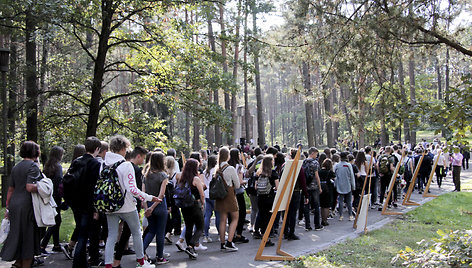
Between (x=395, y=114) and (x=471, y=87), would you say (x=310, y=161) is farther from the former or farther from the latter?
(x=471, y=87)

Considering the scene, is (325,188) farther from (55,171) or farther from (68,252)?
(55,171)

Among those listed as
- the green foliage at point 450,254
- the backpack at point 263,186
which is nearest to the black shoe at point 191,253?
the backpack at point 263,186

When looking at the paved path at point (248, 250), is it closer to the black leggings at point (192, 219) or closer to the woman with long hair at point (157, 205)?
the black leggings at point (192, 219)

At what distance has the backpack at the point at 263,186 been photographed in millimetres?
8375

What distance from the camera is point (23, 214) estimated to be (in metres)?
5.81

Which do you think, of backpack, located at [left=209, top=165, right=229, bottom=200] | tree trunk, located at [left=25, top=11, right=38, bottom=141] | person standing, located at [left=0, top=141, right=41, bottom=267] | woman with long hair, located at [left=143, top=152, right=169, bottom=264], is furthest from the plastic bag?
tree trunk, located at [left=25, top=11, right=38, bottom=141]

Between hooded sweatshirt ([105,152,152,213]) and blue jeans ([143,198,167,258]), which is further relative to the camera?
blue jeans ([143,198,167,258])

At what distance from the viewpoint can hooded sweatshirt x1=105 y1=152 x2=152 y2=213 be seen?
19.0ft

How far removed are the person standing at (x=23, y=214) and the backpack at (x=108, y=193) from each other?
868 mm

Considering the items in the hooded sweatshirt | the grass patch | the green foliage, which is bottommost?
the grass patch

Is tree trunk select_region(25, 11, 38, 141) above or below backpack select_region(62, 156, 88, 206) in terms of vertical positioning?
above

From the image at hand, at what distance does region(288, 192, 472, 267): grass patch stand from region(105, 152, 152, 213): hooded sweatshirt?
9.20ft

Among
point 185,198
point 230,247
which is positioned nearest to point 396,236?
point 230,247

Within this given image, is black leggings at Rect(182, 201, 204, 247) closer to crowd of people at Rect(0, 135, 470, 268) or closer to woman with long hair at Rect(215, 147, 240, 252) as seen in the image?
crowd of people at Rect(0, 135, 470, 268)
